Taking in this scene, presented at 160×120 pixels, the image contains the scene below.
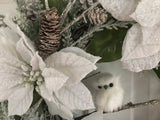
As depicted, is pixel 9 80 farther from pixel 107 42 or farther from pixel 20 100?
pixel 107 42

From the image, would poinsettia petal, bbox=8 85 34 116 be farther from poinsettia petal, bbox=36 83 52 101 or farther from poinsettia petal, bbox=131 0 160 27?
poinsettia petal, bbox=131 0 160 27

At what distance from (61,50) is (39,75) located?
53mm

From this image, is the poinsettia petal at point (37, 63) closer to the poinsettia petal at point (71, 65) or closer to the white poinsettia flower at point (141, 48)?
the poinsettia petal at point (71, 65)

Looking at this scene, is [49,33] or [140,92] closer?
[49,33]

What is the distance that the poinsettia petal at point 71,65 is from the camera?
0.47 meters

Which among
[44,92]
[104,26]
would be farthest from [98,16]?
[44,92]

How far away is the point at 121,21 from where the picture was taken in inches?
20.8

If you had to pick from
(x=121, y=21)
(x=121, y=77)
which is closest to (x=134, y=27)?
(x=121, y=21)

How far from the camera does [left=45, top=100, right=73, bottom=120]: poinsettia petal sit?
0.51 m

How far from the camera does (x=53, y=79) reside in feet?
1.53

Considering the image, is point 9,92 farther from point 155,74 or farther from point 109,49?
point 155,74

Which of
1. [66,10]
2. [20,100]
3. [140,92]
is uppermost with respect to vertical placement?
[66,10]

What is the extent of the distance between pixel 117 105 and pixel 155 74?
13 centimetres

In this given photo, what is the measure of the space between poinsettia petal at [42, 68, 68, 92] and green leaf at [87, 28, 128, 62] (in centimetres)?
12
